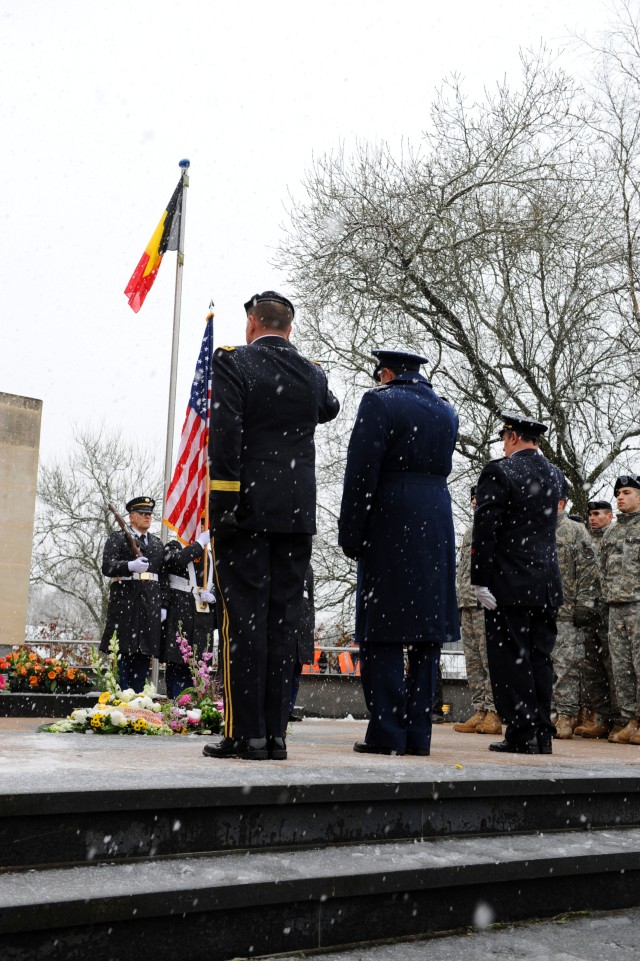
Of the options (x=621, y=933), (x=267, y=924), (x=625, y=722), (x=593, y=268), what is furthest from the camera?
(x=593, y=268)

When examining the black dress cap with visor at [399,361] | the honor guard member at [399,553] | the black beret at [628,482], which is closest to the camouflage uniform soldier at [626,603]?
the black beret at [628,482]

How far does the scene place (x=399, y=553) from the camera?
521 centimetres

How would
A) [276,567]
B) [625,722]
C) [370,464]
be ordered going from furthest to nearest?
[625,722] < [370,464] < [276,567]

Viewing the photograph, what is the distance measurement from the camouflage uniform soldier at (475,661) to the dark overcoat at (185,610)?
2.77m

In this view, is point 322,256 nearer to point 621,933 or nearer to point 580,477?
point 580,477

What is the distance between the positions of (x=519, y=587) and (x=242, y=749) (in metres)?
2.16

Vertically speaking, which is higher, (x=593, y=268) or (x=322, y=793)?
(x=593, y=268)

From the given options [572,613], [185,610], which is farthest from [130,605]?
[572,613]

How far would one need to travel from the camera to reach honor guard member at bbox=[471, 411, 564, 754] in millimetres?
5785

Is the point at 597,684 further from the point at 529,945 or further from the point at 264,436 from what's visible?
the point at 529,945

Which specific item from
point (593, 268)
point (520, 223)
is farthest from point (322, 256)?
point (593, 268)

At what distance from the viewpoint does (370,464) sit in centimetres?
514

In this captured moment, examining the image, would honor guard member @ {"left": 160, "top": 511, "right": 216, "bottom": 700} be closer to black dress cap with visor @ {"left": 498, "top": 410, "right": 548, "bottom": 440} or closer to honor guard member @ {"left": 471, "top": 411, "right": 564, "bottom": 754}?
black dress cap with visor @ {"left": 498, "top": 410, "right": 548, "bottom": 440}

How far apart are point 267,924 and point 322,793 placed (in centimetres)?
53
